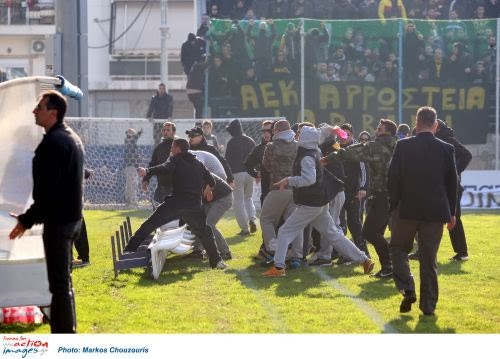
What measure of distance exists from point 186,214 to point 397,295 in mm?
3305

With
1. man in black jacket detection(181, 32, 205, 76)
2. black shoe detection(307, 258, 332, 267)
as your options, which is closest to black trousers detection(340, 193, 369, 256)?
black shoe detection(307, 258, 332, 267)

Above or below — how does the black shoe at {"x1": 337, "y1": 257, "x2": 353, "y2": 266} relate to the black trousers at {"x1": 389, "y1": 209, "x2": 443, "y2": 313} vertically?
below

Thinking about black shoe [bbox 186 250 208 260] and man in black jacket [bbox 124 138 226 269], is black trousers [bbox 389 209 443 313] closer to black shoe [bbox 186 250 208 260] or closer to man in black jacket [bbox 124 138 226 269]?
man in black jacket [bbox 124 138 226 269]

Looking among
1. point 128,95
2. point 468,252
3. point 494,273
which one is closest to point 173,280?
point 494,273

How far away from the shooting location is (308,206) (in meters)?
14.2

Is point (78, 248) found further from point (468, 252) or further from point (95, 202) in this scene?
point (95, 202)

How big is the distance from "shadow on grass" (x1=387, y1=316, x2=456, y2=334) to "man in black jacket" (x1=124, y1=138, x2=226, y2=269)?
4286 mm

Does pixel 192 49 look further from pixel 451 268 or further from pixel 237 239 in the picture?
pixel 451 268

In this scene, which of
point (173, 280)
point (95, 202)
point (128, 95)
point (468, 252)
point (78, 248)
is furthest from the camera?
point (128, 95)

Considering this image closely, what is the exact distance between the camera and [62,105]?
9055 millimetres

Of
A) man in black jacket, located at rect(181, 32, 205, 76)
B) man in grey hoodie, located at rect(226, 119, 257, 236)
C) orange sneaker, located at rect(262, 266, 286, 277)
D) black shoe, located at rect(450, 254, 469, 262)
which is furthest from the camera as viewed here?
man in black jacket, located at rect(181, 32, 205, 76)

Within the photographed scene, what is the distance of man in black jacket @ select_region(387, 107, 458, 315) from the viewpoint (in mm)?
11031

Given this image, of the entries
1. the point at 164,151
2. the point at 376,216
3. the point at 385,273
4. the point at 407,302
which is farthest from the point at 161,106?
the point at 407,302
